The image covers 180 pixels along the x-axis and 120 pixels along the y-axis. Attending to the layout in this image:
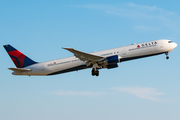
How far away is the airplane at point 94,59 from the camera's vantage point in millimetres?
48250

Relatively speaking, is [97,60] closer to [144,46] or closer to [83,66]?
[83,66]

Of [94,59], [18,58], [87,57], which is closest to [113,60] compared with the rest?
[94,59]

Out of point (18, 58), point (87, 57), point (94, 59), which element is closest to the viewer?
point (87, 57)

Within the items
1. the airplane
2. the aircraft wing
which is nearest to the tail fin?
the airplane

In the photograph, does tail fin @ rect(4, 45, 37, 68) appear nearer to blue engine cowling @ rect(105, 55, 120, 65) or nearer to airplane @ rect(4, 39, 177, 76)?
airplane @ rect(4, 39, 177, 76)

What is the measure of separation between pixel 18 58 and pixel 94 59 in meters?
15.2

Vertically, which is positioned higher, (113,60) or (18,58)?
(18,58)

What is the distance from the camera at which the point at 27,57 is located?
54000 mm

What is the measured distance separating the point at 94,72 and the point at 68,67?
185 inches

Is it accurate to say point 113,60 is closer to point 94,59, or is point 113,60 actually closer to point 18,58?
point 94,59

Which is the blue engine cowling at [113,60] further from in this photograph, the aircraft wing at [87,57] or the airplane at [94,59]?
the aircraft wing at [87,57]

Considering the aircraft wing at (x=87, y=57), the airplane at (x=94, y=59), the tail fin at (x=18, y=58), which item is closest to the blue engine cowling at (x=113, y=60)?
the airplane at (x=94, y=59)

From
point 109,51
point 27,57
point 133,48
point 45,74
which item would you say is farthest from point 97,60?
point 27,57

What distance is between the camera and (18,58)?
54.2m
